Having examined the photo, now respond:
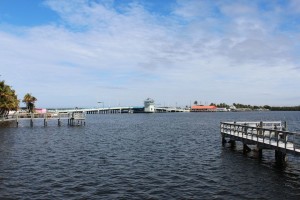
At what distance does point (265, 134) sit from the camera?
31.2 meters

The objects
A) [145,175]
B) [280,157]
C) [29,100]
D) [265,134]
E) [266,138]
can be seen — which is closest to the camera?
[145,175]

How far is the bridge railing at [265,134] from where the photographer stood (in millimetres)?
23188

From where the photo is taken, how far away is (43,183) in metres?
20.1

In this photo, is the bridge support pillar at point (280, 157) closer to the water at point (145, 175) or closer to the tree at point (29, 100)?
the water at point (145, 175)

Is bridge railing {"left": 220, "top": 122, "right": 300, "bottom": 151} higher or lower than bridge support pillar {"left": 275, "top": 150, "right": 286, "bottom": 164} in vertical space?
higher

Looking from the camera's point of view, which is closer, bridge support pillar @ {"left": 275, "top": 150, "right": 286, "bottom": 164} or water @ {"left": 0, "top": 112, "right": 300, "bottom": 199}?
water @ {"left": 0, "top": 112, "right": 300, "bottom": 199}

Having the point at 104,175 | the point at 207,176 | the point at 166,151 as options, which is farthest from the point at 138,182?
the point at 166,151

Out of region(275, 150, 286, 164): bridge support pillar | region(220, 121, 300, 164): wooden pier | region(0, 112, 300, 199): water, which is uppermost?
region(220, 121, 300, 164): wooden pier

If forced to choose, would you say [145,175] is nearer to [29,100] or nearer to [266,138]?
[266,138]

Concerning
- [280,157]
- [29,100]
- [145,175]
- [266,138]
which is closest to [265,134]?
[266,138]

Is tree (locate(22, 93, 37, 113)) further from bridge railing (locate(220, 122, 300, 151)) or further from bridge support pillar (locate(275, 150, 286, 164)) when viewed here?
bridge support pillar (locate(275, 150, 286, 164))

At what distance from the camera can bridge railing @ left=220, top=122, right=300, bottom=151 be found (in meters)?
23.2

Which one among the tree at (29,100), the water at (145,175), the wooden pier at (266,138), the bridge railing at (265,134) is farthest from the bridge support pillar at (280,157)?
the tree at (29,100)

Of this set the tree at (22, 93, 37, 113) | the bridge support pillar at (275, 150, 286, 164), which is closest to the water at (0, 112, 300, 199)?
the bridge support pillar at (275, 150, 286, 164)
